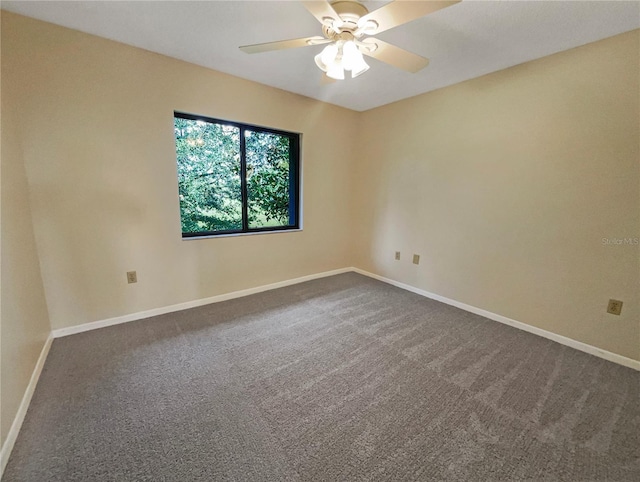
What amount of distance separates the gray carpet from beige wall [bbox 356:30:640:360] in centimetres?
40

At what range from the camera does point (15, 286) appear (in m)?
1.45

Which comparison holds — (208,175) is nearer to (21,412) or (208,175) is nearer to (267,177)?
(267,177)

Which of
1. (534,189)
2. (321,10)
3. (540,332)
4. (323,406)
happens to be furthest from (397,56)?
(540,332)

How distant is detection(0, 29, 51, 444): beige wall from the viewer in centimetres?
126

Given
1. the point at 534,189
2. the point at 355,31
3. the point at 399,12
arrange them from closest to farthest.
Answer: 1. the point at 399,12
2. the point at 355,31
3. the point at 534,189

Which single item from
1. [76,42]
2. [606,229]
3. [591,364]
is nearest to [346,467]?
[591,364]

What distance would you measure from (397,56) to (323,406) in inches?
82.2

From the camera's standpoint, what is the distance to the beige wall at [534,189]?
1832 mm

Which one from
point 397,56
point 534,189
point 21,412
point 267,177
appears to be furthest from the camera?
point 267,177

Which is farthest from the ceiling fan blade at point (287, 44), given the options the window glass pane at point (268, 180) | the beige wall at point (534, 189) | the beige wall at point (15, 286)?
the beige wall at point (534, 189)

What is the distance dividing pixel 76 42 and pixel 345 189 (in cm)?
289

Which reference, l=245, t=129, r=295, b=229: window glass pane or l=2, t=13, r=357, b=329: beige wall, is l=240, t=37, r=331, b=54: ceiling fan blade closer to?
l=2, t=13, r=357, b=329: beige wall

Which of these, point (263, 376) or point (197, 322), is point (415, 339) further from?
point (197, 322)

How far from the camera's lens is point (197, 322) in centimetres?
233
